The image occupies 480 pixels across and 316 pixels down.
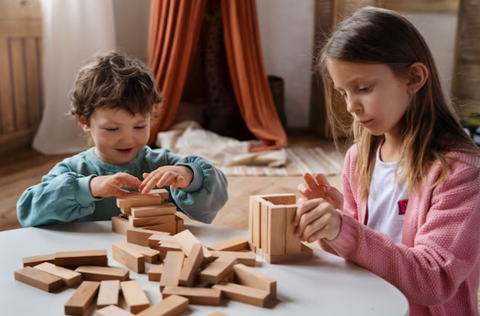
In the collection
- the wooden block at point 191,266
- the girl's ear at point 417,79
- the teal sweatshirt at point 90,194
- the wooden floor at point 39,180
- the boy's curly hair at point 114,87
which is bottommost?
the wooden floor at point 39,180

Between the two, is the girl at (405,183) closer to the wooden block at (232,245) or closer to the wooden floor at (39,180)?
the wooden block at (232,245)

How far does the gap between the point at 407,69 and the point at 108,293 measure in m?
0.70

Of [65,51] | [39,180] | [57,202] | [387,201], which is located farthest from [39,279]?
[65,51]

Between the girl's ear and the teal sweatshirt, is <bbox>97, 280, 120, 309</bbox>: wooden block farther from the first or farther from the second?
the girl's ear

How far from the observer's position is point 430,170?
42.0 inches

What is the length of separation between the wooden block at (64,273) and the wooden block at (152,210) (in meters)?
0.20

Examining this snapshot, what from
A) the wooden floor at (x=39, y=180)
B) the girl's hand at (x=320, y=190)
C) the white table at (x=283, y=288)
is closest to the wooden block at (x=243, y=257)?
the white table at (x=283, y=288)

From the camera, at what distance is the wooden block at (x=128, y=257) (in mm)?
899

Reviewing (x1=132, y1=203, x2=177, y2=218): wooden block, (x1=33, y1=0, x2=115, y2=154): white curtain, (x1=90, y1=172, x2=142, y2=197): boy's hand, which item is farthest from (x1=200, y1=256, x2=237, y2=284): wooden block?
(x1=33, y1=0, x2=115, y2=154): white curtain

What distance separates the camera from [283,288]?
2.76 feet

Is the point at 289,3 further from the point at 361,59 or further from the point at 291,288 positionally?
the point at 291,288

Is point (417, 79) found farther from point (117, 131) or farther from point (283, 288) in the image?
point (117, 131)

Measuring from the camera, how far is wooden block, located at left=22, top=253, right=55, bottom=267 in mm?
916

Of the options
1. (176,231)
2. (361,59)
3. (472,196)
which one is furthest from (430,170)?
(176,231)
